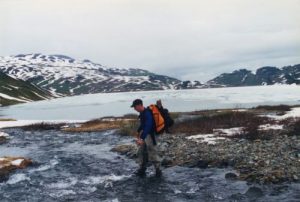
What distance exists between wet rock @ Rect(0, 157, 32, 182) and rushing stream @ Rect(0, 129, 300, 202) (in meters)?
0.47

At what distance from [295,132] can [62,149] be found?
1678 centimetres

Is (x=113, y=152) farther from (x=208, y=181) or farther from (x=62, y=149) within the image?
(x=208, y=181)

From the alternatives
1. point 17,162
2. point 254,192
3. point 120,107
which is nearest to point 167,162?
point 254,192

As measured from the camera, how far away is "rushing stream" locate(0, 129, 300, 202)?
15.9 m

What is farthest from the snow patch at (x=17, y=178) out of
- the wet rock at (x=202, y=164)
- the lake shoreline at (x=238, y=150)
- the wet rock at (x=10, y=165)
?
the wet rock at (x=202, y=164)

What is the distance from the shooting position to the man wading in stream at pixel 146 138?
1775 cm

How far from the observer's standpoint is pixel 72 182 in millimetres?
19250

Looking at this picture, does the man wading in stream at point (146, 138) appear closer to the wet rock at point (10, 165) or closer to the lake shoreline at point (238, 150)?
the lake shoreline at point (238, 150)

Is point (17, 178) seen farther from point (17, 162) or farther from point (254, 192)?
point (254, 192)

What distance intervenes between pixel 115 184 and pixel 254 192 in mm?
6057

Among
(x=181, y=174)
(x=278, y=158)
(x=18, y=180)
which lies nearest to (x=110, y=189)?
(x=181, y=174)

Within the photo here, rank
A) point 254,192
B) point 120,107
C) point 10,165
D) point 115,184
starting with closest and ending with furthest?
1. point 254,192
2. point 115,184
3. point 10,165
4. point 120,107

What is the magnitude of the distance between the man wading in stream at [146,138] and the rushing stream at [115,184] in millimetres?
747

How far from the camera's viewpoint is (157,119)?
17984 mm
